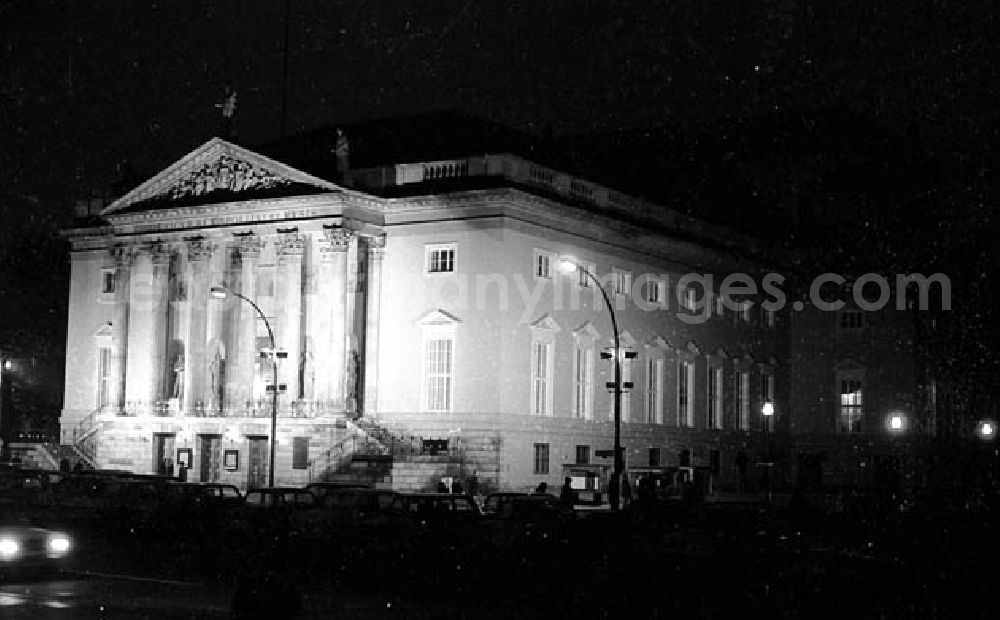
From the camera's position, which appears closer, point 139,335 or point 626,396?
point 626,396

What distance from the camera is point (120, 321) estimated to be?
7256 cm

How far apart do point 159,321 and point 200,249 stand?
4109 millimetres

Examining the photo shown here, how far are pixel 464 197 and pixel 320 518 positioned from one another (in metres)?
27.4

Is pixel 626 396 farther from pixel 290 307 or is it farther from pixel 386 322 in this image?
pixel 290 307

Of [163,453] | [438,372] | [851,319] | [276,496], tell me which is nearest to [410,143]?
[438,372]

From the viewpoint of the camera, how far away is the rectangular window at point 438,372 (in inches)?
2532

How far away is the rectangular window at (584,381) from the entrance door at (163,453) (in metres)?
17.8

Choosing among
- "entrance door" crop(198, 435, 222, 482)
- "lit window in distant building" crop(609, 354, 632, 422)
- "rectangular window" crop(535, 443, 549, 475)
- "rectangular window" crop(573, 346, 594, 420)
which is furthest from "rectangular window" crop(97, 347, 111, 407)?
"lit window in distant building" crop(609, 354, 632, 422)

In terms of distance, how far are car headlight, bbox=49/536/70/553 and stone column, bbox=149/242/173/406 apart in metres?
46.0

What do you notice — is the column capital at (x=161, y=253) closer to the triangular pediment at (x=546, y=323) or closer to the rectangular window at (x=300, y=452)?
the rectangular window at (x=300, y=452)

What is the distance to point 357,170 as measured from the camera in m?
68.2

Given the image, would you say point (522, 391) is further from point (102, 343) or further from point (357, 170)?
point (102, 343)

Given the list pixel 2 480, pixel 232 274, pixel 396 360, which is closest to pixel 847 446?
pixel 396 360

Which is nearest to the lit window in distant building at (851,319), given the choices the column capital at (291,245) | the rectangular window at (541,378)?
the rectangular window at (541,378)
